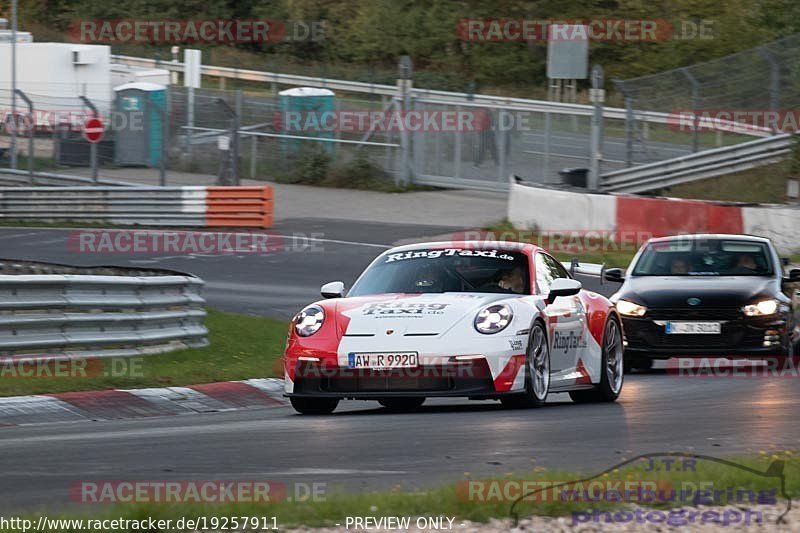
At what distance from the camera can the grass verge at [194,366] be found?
1169 centimetres

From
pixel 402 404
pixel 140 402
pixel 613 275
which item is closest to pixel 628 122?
pixel 613 275

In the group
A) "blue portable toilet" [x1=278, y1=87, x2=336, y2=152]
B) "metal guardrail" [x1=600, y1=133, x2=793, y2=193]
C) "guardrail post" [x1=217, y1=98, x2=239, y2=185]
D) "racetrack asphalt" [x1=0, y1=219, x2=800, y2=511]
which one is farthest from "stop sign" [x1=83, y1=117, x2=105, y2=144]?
"racetrack asphalt" [x1=0, y1=219, x2=800, y2=511]

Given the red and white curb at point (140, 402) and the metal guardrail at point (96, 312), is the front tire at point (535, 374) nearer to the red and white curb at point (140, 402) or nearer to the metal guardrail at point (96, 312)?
the red and white curb at point (140, 402)

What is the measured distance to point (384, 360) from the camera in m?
10.2

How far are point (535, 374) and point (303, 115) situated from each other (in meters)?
28.1

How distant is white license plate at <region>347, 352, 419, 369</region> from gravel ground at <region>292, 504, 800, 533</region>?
439 cm

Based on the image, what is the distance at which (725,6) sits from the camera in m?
58.0

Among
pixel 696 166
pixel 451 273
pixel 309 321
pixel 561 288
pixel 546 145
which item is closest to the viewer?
pixel 309 321

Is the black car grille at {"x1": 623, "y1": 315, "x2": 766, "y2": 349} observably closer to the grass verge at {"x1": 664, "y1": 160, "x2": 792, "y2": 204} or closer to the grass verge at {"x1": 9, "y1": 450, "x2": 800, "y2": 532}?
the grass verge at {"x1": 9, "y1": 450, "x2": 800, "y2": 532}

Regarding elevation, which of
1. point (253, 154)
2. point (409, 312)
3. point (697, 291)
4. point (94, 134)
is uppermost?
point (94, 134)

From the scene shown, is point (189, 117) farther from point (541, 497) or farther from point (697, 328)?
point (541, 497)

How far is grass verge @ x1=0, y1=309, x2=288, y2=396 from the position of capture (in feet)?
38.3

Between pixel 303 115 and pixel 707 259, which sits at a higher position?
pixel 303 115

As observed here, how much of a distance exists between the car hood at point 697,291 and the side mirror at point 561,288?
3.57 meters
